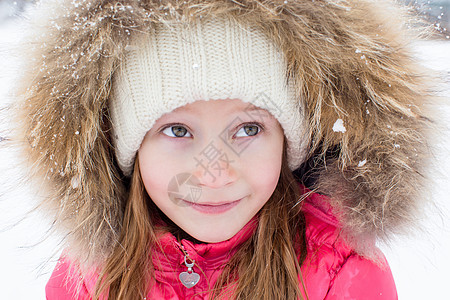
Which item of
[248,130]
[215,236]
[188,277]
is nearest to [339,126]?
[248,130]

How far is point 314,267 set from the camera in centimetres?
123

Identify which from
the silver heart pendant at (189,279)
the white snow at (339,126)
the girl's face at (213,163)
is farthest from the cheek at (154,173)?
the white snow at (339,126)

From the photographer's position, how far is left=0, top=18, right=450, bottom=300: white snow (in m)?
1.16

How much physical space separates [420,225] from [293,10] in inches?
27.6

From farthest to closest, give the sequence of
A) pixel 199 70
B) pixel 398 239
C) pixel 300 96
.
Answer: pixel 398 239 → pixel 300 96 → pixel 199 70

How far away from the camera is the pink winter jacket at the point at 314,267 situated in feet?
3.95

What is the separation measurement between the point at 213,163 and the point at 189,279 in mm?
396

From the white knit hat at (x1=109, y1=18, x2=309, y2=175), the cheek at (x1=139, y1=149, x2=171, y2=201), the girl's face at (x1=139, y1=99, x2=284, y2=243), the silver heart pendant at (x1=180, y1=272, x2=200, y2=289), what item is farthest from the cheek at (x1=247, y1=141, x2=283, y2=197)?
the silver heart pendant at (x1=180, y1=272, x2=200, y2=289)

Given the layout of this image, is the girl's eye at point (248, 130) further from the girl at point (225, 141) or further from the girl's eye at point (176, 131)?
the girl's eye at point (176, 131)

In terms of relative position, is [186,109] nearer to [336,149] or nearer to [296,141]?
[296,141]

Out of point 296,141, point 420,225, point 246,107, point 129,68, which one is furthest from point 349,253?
point 129,68

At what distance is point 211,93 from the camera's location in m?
0.99

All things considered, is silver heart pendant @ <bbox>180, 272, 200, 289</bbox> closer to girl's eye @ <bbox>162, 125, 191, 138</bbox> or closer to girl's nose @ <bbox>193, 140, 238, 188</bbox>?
girl's nose @ <bbox>193, 140, 238, 188</bbox>

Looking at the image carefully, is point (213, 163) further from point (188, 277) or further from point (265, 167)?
point (188, 277)
